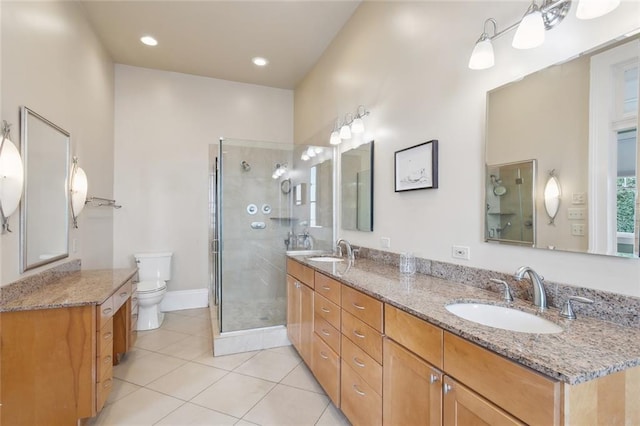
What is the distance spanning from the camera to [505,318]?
4.15ft

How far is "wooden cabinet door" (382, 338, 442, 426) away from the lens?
1.13m

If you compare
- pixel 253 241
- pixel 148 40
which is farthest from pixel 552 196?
pixel 148 40

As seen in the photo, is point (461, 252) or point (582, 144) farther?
point (461, 252)

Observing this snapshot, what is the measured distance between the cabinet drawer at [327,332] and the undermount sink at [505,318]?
32.8 inches

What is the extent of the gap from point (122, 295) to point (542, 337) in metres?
2.57

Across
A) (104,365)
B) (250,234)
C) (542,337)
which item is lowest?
(104,365)

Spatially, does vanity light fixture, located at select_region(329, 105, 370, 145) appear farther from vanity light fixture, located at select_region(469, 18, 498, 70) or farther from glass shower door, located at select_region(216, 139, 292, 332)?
vanity light fixture, located at select_region(469, 18, 498, 70)

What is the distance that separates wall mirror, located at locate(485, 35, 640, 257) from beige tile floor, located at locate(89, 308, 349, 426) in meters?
1.66

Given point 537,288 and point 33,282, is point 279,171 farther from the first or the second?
point 537,288

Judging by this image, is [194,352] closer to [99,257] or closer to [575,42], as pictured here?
[99,257]

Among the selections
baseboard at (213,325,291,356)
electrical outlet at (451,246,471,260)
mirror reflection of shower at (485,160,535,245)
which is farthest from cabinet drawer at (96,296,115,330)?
mirror reflection of shower at (485,160,535,245)

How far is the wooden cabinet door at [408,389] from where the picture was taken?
44.6 inches

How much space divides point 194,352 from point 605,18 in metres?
3.46

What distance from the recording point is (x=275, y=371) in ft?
8.14
